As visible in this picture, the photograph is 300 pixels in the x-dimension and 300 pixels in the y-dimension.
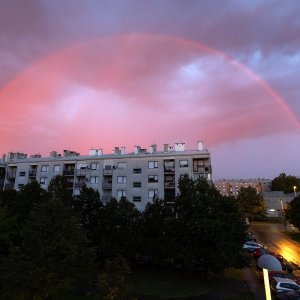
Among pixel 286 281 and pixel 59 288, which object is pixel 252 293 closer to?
pixel 286 281

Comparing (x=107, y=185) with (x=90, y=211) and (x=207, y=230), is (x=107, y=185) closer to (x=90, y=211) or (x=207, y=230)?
(x=90, y=211)

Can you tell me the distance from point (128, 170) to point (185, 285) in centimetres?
3323

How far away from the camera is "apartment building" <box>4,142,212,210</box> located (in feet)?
195

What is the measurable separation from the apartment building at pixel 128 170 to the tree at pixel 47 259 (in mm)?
35530

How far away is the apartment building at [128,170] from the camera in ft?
195

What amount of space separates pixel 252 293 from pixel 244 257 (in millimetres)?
4771

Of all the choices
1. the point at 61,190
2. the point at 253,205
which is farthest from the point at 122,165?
the point at 253,205

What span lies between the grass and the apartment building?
80.5 feet

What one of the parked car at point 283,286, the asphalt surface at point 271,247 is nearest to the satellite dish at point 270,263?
the parked car at point 283,286

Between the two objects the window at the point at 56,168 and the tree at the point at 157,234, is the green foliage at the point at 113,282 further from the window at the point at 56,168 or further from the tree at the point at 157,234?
the window at the point at 56,168

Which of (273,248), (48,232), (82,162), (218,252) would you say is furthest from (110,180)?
(48,232)

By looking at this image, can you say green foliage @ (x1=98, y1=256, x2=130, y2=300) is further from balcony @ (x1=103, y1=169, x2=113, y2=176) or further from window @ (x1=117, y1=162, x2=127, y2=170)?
balcony @ (x1=103, y1=169, x2=113, y2=176)

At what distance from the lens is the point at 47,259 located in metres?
21.4

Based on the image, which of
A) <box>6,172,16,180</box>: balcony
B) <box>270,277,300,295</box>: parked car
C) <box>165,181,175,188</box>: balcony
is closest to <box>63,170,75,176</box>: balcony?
<box>6,172,16,180</box>: balcony
